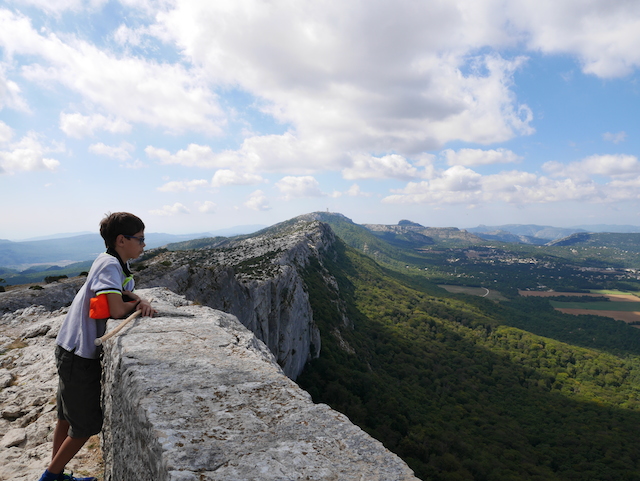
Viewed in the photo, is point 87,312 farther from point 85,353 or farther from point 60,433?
point 60,433

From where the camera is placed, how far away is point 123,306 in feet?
16.5

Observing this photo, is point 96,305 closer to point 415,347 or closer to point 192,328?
point 192,328

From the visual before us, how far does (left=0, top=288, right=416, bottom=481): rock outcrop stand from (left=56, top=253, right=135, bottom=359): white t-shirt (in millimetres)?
302

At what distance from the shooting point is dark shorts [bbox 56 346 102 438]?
4.53 meters

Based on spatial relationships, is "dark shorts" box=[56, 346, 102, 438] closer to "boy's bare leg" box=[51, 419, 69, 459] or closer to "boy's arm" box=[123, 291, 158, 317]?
"boy's bare leg" box=[51, 419, 69, 459]

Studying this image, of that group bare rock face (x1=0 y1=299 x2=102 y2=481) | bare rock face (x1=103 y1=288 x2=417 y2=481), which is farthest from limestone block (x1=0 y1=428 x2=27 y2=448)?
bare rock face (x1=103 y1=288 x2=417 y2=481)

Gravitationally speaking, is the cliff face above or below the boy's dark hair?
below

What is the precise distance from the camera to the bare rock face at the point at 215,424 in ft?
8.72

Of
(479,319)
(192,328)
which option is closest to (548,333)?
(479,319)

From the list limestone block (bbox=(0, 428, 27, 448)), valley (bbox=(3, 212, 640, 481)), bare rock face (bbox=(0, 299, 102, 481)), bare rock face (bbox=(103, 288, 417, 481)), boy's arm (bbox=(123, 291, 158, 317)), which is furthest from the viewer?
valley (bbox=(3, 212, 640, 481))

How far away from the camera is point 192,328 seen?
5887mm

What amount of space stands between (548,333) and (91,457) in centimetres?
17476

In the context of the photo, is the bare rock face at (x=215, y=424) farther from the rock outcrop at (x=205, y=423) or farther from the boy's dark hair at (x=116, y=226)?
the boy's dark hair at (x=116, y=226)

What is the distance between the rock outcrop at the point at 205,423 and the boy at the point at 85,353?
0.35m
